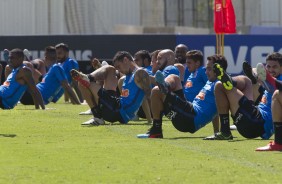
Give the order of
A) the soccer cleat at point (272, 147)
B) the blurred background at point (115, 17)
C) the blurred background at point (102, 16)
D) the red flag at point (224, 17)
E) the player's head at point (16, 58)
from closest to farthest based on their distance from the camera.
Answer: the soccer cleat at point (272, 147), the player's head at point (16, 58), the red flag at point (224, 17), the blurred background at point (115, 17), the blurred background at point (102, 16)

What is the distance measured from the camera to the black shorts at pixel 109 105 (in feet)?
63.1

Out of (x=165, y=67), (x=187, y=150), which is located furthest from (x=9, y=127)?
(x=187, y=150)

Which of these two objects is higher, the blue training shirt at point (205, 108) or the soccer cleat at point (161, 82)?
Result: the soccer cleat at point (161, 82)

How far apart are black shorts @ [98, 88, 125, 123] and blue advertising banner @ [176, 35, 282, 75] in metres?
15.9

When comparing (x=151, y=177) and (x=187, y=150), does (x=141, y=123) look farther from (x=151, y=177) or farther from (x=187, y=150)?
(x=151, y=177)

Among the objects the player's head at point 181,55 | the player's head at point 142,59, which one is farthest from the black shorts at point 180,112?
the player's head at point 181,55

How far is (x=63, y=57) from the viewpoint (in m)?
27.1

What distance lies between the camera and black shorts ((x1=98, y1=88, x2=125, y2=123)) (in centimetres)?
1923

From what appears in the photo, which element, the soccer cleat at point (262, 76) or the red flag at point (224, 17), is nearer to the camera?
the soccer cleat at point (262, 76)

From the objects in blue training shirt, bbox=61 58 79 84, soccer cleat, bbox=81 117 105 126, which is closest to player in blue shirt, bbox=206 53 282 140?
soccer cleat, bbox=81 117 105 126

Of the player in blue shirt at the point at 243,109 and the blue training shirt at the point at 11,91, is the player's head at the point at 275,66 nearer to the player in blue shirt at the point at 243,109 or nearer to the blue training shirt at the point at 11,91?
the player in blue shirt at the point at 243,109

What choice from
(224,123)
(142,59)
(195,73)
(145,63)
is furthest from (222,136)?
(145,63)

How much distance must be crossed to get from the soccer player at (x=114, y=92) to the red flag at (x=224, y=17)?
26.8 feet

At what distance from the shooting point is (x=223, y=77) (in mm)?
15055
